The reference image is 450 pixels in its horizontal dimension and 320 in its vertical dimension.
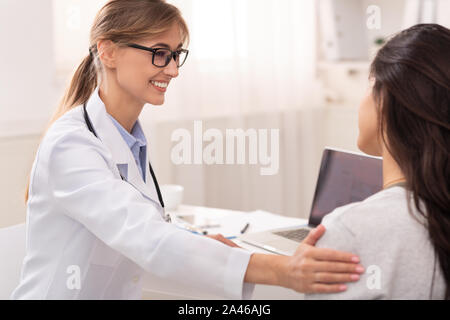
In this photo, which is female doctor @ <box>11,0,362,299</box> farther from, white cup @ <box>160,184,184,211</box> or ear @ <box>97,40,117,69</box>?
white cup @ <box>160,184,184,211</box>

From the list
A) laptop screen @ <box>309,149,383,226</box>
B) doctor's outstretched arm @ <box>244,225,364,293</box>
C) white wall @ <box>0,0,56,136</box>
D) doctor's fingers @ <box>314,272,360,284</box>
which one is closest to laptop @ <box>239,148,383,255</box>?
laptop screen @ <box>309,149,383,226</box>

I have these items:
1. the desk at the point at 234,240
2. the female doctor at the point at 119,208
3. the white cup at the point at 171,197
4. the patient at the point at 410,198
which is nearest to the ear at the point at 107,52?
the female doctor at the point at 119,208

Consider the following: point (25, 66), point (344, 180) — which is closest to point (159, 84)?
point (344, 180)

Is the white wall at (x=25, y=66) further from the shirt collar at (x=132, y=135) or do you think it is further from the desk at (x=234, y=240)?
the shirt collar at (x=132, y=135)

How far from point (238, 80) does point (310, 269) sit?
82.7 inches

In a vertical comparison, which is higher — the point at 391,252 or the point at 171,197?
the point at 391,252

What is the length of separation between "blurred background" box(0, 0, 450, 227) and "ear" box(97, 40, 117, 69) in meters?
1.06

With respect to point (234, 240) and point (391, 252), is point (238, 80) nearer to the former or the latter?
point (234, 240)

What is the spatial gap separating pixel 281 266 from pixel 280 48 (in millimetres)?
2315

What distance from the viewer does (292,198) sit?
3.42m

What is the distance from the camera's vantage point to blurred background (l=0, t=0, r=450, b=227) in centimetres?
230

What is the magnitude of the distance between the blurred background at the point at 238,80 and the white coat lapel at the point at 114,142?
3.38 ft

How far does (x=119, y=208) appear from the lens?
1.08 metres

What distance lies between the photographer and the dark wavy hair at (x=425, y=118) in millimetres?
908
